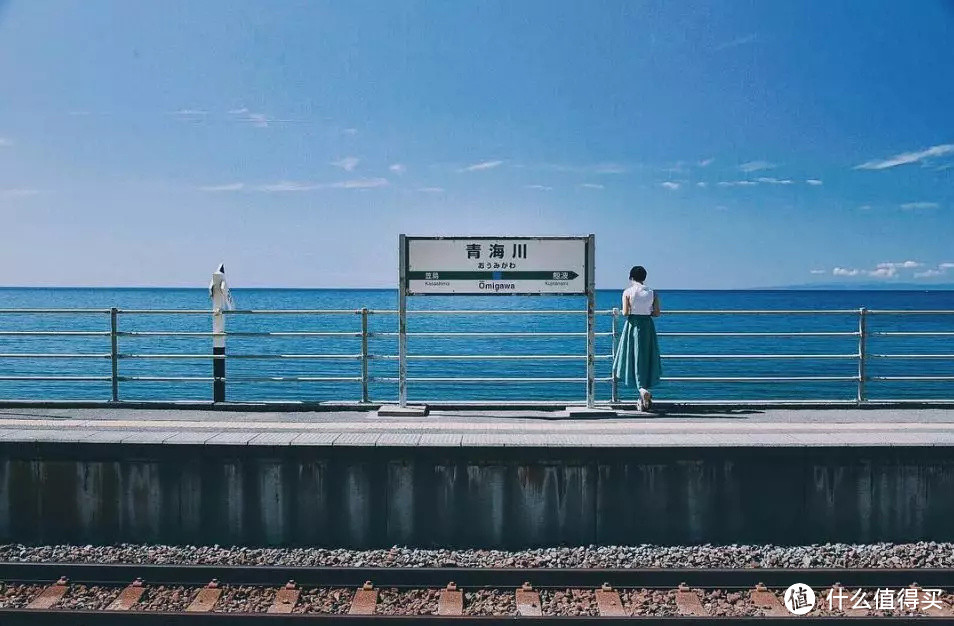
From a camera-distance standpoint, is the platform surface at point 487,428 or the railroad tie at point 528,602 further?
the platform surface at point 487,428

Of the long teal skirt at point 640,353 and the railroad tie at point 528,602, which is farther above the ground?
the long teal skirt at point 640,353

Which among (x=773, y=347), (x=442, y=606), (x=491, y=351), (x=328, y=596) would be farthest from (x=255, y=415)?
(x=773, y=347)

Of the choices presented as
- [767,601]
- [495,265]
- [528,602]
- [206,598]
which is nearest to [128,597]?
[206,598]

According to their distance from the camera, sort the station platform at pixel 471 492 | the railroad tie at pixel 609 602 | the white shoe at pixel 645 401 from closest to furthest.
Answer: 1. the railroad tie at pixel 609 602
2. the station platform at pixel 471 492
3. the white shoe at pixel 645 401

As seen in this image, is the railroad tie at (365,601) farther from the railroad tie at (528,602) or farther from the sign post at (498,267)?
the sign post at (498,267)

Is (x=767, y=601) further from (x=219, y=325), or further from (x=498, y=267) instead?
(x=219, y=325)

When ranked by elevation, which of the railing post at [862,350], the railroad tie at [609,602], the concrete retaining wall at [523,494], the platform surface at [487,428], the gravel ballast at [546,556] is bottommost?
the railroad tie at [609,602]

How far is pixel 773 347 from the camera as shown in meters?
45.1

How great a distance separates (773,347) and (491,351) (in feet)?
59.0

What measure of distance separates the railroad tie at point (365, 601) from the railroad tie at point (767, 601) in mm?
2827

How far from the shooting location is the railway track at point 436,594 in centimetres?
502

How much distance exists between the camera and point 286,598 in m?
5.36

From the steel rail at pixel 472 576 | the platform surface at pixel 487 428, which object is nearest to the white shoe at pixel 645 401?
the platform surface at pixel 487 428

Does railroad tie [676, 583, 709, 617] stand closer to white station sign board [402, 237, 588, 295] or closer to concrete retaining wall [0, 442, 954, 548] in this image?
concrete retaining wall [0, 442, 954, 548]
